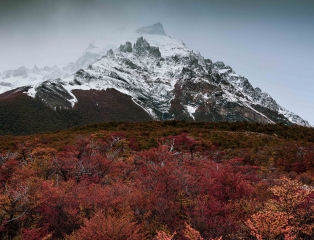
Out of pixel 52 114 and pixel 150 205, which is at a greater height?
pixel 150 205

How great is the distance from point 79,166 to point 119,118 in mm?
157479

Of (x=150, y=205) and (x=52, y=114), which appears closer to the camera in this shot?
(x=150, y=205)

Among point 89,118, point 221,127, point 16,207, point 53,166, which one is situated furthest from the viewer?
point 89,118

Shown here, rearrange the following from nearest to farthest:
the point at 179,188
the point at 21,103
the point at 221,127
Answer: the point at 179,188 → the point at 221,127 → the point at 21,103

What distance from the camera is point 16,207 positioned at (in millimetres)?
10805

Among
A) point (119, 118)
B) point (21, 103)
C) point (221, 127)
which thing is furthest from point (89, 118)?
point (221, 127)

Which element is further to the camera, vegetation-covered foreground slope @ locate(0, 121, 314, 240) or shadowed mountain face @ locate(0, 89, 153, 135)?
shadowed mountain face @ locate(0, 89, 153, 135)

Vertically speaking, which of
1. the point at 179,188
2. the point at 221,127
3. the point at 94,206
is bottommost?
the point at 94,206

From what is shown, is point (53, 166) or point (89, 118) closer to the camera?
point (53, 166)

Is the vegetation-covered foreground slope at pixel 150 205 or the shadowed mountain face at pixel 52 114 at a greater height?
the vegetation-covered foreground slope at pixel 150 205

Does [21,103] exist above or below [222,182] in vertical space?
below

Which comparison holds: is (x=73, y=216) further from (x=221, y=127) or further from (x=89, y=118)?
(x=89, y=118)

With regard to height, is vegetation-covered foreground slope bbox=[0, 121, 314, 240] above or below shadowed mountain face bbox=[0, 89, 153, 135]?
above

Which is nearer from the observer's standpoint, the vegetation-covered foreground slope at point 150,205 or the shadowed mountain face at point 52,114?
the vegetation-covered foreground slope at point 150,205
